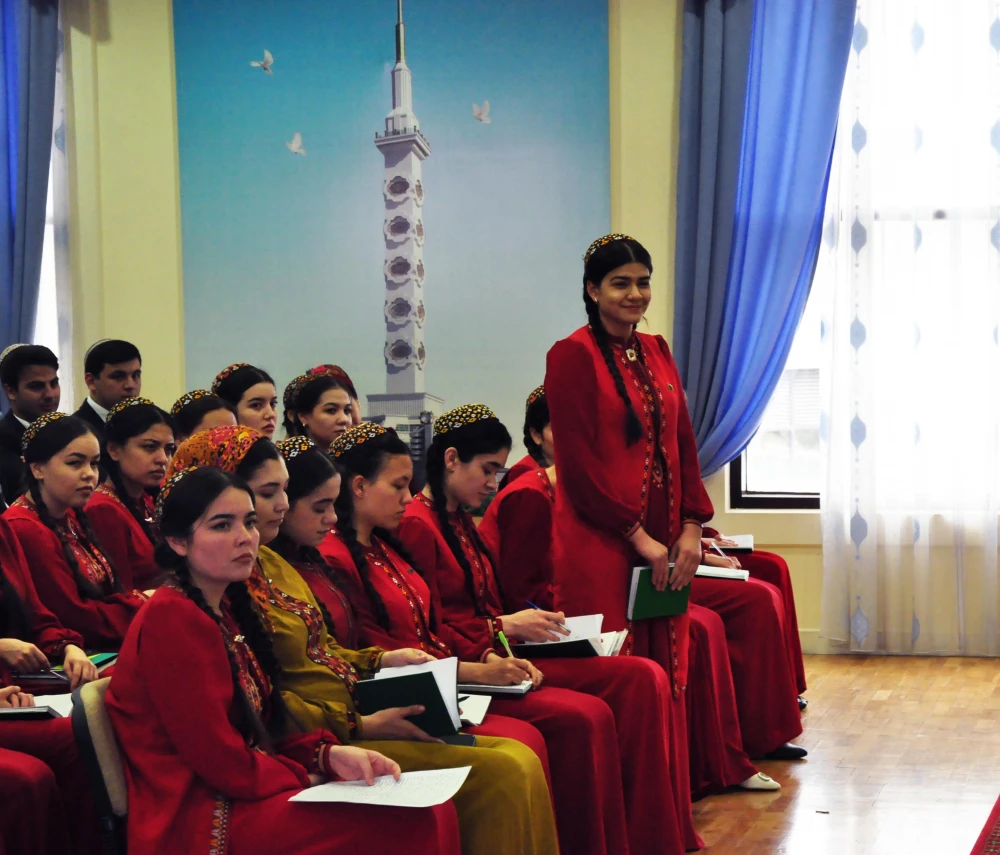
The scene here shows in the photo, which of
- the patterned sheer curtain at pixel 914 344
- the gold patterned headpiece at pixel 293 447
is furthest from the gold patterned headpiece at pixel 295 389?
the patterned sheer curtain at pixel 914 344

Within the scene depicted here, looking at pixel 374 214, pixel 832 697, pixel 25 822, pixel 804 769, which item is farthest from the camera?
pixel 374 214

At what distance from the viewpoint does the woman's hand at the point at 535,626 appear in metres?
2.96

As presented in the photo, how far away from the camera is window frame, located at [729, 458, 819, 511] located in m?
6.05

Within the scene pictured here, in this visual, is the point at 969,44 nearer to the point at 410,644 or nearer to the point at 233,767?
the point at 410,644

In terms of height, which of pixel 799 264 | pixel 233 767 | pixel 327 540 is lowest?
pixel 233 767

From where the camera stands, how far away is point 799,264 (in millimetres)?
5852

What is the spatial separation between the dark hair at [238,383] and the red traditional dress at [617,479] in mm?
1290

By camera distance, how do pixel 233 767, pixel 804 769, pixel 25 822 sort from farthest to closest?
1. pixel 804 769
2. pixel 25 822
3. pixel 233 767

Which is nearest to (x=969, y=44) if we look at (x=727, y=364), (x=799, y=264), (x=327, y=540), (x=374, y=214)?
(x=799, y=264)

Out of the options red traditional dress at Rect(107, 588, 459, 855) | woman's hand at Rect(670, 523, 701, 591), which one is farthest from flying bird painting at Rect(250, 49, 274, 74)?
red traditional dress at Rect(107, 588, 459, 855)

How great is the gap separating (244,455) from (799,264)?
13.5ft

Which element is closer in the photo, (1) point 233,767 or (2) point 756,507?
(1) point 233,767

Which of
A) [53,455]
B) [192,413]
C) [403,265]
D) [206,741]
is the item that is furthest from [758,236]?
[206,741]

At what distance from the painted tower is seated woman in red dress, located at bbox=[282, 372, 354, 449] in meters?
2.14
